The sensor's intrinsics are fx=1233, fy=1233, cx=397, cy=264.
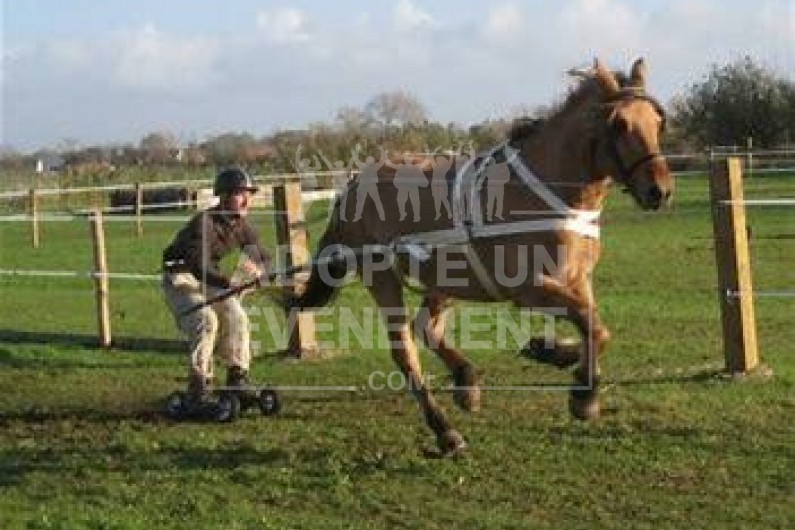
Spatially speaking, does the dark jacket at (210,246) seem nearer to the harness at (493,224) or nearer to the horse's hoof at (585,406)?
the harness at (493,224)

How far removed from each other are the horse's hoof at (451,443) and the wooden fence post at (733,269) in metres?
2.85

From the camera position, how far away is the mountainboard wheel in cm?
852

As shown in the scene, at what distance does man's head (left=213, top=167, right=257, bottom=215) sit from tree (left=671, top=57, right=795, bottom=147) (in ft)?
139

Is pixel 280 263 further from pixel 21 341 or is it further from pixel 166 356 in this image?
pixel 21 341

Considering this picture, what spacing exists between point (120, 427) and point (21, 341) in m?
4.69

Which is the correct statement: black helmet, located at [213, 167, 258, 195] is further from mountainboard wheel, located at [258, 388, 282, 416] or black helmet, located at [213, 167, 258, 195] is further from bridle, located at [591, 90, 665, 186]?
bridle, located at [591, 90, 665, 186]

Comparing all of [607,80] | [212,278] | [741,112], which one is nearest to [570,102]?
[607,80]

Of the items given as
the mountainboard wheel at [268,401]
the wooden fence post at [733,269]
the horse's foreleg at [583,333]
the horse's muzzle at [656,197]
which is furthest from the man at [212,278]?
the wooden fence post at [733,269]

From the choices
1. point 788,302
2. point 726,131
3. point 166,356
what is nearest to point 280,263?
point 166,356

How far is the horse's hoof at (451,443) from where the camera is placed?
7008 millimetres

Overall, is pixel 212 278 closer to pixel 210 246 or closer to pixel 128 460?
pixel 210 246

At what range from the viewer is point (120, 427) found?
8328 mm

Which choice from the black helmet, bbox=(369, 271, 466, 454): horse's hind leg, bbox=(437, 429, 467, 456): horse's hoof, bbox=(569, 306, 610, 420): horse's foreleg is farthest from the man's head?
bbox=(569, 306, 610, 420): horse's foreleg

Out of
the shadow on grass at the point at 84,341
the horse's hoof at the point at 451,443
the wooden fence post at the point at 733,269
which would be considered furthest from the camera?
the shadow on grass at the point at 84,341
